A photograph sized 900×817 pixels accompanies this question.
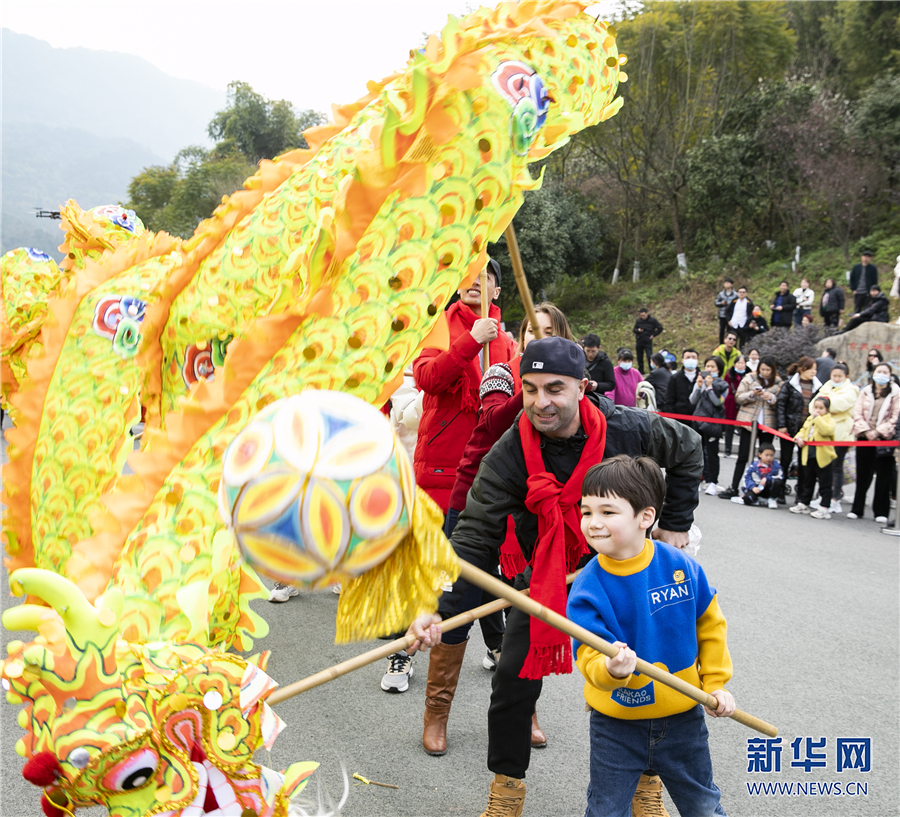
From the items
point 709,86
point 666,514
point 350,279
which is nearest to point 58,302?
point 350,279

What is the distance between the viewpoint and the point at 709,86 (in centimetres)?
2161

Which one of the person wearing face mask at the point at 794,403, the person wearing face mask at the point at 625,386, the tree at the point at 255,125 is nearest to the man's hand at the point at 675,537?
the person wearing face mask at the point at 625,386

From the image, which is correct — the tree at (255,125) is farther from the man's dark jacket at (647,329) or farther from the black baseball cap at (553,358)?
the black baseball cap at (553,358)

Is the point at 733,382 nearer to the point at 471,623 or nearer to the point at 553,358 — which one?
the point at 471,623

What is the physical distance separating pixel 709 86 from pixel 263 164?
2215 cm

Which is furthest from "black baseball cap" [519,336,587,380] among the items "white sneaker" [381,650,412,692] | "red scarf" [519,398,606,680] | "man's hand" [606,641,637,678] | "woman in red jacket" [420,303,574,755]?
"white sneaker" [381,650,412,692]

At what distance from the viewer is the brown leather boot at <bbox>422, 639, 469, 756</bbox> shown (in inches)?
127

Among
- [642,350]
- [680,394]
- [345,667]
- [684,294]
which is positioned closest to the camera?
[345,667]

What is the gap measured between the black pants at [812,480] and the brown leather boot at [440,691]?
5745 mm

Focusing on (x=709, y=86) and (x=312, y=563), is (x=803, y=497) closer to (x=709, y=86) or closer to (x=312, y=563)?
(x=312, y=563)

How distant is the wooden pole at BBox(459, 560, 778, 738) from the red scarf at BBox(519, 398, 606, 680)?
0.50 meters

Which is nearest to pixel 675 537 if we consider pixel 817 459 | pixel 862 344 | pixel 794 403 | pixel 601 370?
pixel 601 370

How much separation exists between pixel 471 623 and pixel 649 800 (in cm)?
122

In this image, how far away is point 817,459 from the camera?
7.70 m
